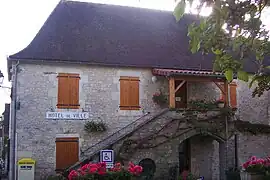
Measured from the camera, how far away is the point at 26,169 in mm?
14430

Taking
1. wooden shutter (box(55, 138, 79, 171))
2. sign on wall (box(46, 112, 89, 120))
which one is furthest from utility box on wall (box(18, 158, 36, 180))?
sign on wall (box(46, 112, 89, 120))

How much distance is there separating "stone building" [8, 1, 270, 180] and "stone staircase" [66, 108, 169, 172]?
4 cm

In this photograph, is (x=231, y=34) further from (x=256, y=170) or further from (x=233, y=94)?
(x=233, y=94)

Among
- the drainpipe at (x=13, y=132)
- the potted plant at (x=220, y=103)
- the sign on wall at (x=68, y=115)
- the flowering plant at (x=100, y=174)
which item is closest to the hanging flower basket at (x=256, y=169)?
the flowering plant at (x=100, y=174)

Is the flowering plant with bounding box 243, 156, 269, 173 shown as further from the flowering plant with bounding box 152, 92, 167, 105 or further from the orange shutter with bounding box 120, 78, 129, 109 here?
the orange shutter with bounding box 120, 78, 129, 109

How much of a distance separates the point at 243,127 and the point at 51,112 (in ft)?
27.3

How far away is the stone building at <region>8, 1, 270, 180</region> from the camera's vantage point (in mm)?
15016

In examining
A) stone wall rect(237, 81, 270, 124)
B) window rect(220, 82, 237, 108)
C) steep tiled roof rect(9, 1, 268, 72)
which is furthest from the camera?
stone wall rect(237, 81, 270, 124)

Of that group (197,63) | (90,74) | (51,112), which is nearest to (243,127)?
(197,63)

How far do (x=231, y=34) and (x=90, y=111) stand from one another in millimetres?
12940

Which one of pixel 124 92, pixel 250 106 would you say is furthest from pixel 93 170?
pixel 250 106

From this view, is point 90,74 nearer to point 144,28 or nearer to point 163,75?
point 163,75

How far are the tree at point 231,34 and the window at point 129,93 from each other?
12954mm

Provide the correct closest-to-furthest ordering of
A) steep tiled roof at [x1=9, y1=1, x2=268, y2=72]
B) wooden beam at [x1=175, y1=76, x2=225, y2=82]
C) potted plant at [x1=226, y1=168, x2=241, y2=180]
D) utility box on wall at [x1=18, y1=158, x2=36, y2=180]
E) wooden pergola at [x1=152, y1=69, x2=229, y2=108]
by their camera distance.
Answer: utility box on wall at [x1=18, y1=158, x2=36, y2=180] → wooden pergola at [x1=152, y1=69, x2=229, y2=108] → potted plant at [x1=226, y1=168, x2=241, y2=180] → wooden beam at [x1=175, y1=76, x2=225, y2=82] → steep tiled roof at [x1=9, y1=1, x2=268, y2=72]
